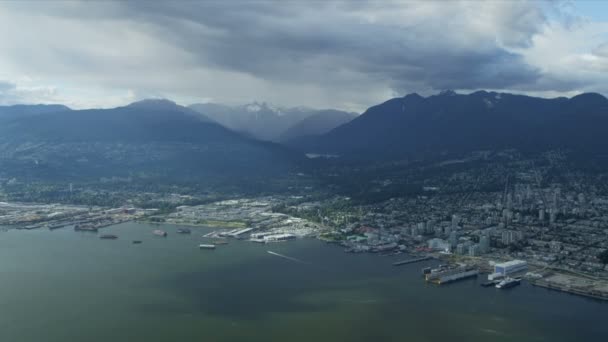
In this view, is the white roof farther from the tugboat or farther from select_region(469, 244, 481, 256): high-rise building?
select_region(469, 244, 481, 256): high-rise building

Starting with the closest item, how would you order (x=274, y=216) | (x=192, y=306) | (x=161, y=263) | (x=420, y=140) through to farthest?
(x=192, y=306) < (x=161, y=263) < (x=274, y=216) < (x=420, y=140)

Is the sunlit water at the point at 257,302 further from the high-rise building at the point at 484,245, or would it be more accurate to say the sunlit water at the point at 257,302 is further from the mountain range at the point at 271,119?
the mountain range at the point at 271,119

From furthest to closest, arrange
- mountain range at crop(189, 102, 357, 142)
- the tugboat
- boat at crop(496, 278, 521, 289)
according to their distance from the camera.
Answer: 1. mountain range at crop(189, 102, 357, 142)
2. the tugboat
3. boat at crop(496, 278, 521, 289)

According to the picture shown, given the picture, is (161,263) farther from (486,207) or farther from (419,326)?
(486,207)

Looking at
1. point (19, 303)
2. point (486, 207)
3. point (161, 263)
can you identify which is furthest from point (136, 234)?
point (486, 207)

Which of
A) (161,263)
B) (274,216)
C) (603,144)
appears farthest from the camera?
(603,144)

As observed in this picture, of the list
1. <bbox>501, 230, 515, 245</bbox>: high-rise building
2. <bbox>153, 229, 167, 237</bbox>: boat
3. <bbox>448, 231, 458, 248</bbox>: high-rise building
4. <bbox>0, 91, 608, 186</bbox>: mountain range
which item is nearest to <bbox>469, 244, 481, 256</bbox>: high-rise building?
<bbox>448, 231, 458, 248</bbox>: high-rise building
